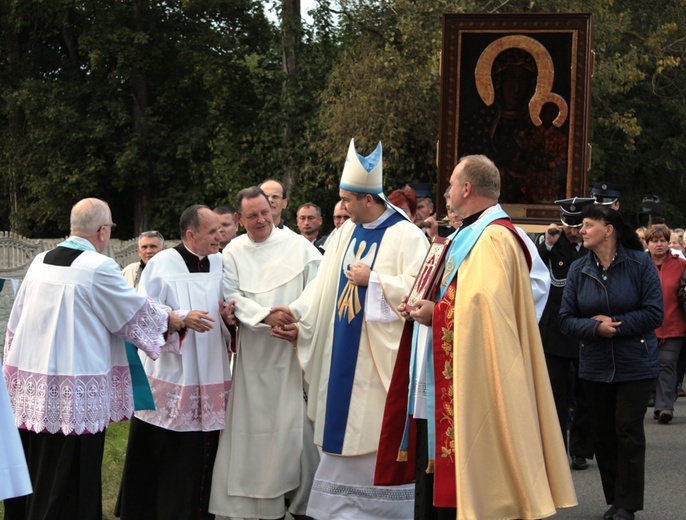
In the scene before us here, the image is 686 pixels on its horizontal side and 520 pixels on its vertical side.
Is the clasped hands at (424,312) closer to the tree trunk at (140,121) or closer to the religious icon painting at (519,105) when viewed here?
the religious icon painting at (519,105)

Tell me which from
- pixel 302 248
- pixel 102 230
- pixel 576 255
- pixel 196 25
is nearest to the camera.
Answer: pixel 102 230

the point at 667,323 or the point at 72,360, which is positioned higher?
the point at 72,360

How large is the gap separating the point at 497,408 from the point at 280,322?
215 centimetres

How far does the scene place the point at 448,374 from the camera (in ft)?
17.7

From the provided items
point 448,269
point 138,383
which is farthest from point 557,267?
point 138,383

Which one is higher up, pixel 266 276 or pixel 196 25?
pixel 196 25

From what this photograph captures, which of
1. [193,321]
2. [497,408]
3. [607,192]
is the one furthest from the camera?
[607,192]

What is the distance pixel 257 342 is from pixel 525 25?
8541mm

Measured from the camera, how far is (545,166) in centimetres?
1451

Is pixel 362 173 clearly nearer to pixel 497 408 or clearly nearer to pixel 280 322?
pixel 280 322

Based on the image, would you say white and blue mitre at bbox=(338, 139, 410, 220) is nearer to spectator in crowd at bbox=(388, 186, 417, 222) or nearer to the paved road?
spectator in crowd at bbox=(388, 186, 417, 222)

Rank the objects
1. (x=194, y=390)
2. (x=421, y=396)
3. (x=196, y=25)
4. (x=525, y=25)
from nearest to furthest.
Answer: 1. (x=421, y=396)
2. (x=194, y=390)
3. (x=525, y=25)
4. (x=196, y=25)

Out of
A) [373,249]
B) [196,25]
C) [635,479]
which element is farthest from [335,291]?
[196,25]

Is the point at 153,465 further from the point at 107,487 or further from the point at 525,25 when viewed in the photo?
the point at 525,25
